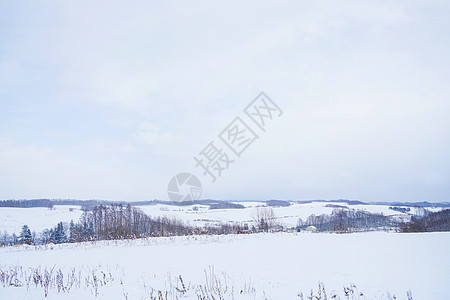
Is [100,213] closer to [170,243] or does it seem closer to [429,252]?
[170,243]

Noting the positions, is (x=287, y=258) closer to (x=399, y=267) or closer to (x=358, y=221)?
(x=399, y=267)

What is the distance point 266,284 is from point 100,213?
54162mm

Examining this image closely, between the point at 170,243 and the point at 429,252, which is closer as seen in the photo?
the point at 429,252

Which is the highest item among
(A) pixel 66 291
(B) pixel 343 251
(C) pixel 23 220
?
(A) pixel 66 291

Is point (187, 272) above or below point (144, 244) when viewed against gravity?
above

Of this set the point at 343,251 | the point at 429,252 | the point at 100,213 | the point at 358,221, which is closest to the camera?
the point at 429,252

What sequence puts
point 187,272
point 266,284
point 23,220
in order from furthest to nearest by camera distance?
point 23,220
point 187,272
point 266,284

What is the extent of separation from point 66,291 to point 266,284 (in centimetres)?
510

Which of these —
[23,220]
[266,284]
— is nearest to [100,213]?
[23,220]

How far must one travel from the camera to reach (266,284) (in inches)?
302

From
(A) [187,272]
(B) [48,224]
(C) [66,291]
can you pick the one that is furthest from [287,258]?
(B) [48,224]

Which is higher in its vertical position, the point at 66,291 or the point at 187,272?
the point at 66,291

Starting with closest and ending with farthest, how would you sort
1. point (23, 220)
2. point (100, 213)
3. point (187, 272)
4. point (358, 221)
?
point (187, 272)
point (100, 213)
point (23, 220)
point (358, 221)

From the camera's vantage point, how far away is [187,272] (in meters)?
9.66
